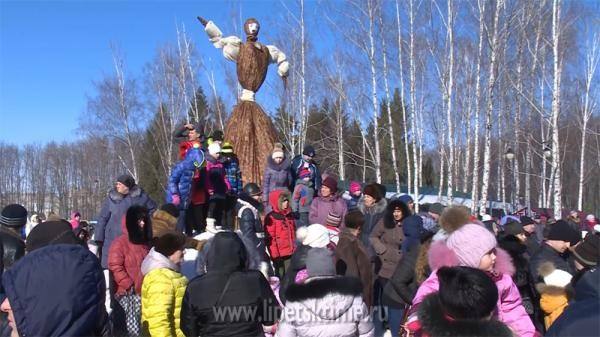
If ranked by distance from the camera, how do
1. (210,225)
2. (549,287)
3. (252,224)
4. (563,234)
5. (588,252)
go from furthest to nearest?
1. (210,225)
2. (252,224)
3. (563,234)
4. (588,252)
5. (549,287)

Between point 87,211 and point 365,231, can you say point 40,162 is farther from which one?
point 365,231

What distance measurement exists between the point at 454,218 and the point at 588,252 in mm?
1383

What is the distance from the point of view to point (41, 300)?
271cm

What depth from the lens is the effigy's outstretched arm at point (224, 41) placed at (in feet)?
44.7

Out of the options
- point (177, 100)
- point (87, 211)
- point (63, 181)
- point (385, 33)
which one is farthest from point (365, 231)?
point (63, 181)

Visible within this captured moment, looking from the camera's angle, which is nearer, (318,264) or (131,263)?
(318,264)

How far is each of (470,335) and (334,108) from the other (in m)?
26.6

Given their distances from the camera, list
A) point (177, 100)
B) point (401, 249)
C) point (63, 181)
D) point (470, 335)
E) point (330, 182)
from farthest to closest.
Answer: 1. point (63, 181)
2. point (177, 100)
3. point (330, 182)
4. point (401, 249)
5. point (470, 335)

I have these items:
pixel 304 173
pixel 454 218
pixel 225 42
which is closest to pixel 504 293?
pixel 454 218

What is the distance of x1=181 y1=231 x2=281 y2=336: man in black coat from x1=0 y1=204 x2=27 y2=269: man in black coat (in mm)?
2259

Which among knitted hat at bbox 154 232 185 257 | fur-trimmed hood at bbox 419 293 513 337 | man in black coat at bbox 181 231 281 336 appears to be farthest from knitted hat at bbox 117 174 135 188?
fur-trimmed hood at bbox 419 293 513 337

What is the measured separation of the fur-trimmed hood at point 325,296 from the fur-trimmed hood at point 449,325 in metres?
0.91

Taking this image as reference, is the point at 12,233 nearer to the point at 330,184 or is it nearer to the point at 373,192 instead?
the point at 330,184

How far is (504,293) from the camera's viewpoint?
3.25m
